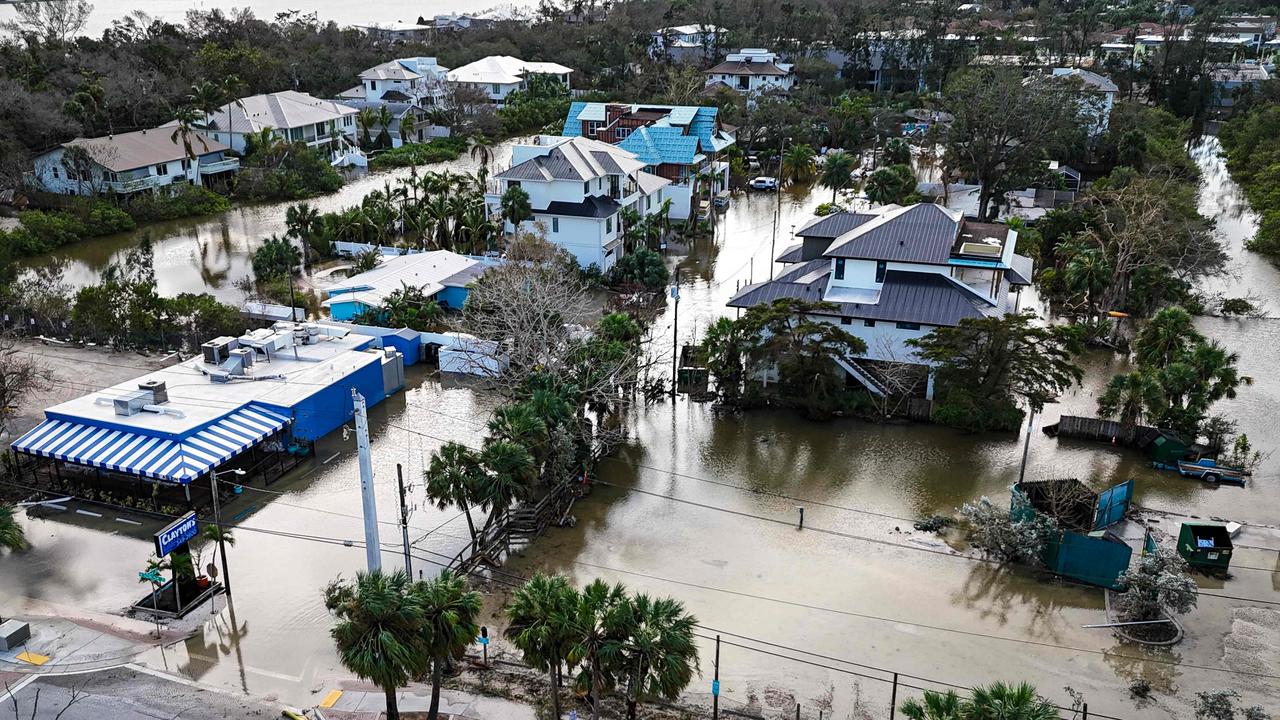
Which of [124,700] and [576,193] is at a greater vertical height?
[576,193]

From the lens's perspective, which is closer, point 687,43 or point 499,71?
point 499,71

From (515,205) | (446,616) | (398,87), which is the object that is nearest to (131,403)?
(446,616)

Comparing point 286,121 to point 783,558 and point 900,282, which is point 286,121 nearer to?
point 900,282

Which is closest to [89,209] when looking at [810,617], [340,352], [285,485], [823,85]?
[340,352]

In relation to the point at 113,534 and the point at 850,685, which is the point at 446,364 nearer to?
the point at 113,534

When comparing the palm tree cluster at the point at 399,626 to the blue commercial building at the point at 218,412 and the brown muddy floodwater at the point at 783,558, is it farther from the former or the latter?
the blue commercial building at the point at 218,412
